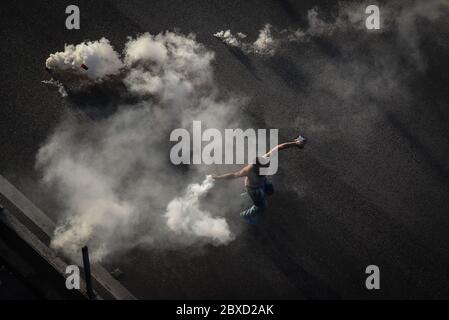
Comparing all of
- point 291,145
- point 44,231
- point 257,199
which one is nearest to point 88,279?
point 44,231

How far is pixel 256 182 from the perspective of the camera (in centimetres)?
759

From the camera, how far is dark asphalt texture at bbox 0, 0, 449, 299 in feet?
25.4

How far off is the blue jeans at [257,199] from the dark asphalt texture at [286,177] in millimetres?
295

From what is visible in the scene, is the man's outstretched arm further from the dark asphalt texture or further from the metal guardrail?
the metal guardrail

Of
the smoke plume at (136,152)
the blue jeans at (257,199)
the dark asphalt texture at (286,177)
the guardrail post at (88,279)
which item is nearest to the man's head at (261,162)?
the blue jeans at (257,199)

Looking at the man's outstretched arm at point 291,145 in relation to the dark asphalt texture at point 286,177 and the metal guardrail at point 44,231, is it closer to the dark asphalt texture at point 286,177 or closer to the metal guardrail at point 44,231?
the dark asphalt texture at point 286,177

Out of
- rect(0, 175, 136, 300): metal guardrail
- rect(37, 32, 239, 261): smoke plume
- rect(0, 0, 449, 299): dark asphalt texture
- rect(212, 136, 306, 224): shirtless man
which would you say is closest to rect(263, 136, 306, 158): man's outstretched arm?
rect(212, 136, 306, 224): shirtless man

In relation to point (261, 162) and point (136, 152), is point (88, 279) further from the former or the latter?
point (261, 162)

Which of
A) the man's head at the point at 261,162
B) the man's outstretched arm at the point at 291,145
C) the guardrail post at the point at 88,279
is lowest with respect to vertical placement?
Answer: the guardrail post at the point at 88,279

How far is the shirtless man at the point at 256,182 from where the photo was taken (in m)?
7.52

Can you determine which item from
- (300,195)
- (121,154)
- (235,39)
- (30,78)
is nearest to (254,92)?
(235,39)

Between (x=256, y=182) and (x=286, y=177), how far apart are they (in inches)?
39.1
